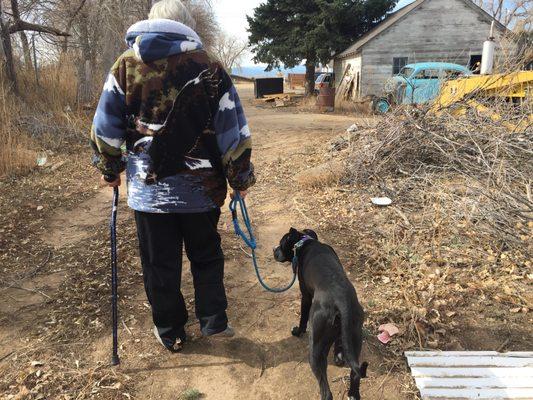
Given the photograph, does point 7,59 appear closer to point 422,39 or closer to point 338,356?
point 338,356

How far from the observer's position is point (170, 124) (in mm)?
2117

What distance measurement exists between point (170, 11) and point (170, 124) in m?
0.59

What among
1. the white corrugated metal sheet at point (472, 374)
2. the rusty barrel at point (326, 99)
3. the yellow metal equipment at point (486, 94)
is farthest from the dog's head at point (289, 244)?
the rusty barrel at point (326, 99)

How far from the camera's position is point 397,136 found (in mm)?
5957

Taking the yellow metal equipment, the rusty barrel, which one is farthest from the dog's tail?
the rusty barrel

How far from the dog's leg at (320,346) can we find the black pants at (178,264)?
714 mm

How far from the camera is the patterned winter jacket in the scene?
2.07m

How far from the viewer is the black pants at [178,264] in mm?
2365

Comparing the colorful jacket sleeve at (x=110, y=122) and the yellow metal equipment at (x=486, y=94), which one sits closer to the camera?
the colorful jacket sleeve at (x=110, y=122)

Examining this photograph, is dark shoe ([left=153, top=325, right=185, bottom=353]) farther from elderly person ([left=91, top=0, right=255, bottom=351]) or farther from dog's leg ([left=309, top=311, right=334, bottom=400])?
dog's leg ([left=309, top=311, right=334, bottom=400])

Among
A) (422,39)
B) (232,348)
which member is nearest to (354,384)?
(232,348)

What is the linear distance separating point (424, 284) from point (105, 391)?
241cm

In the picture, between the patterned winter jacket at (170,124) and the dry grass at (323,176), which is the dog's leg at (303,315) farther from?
the dry grass at (323,176)

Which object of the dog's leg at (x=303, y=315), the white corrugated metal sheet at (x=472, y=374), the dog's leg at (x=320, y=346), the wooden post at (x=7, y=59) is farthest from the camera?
the wooden post at (x=7, y=59)
